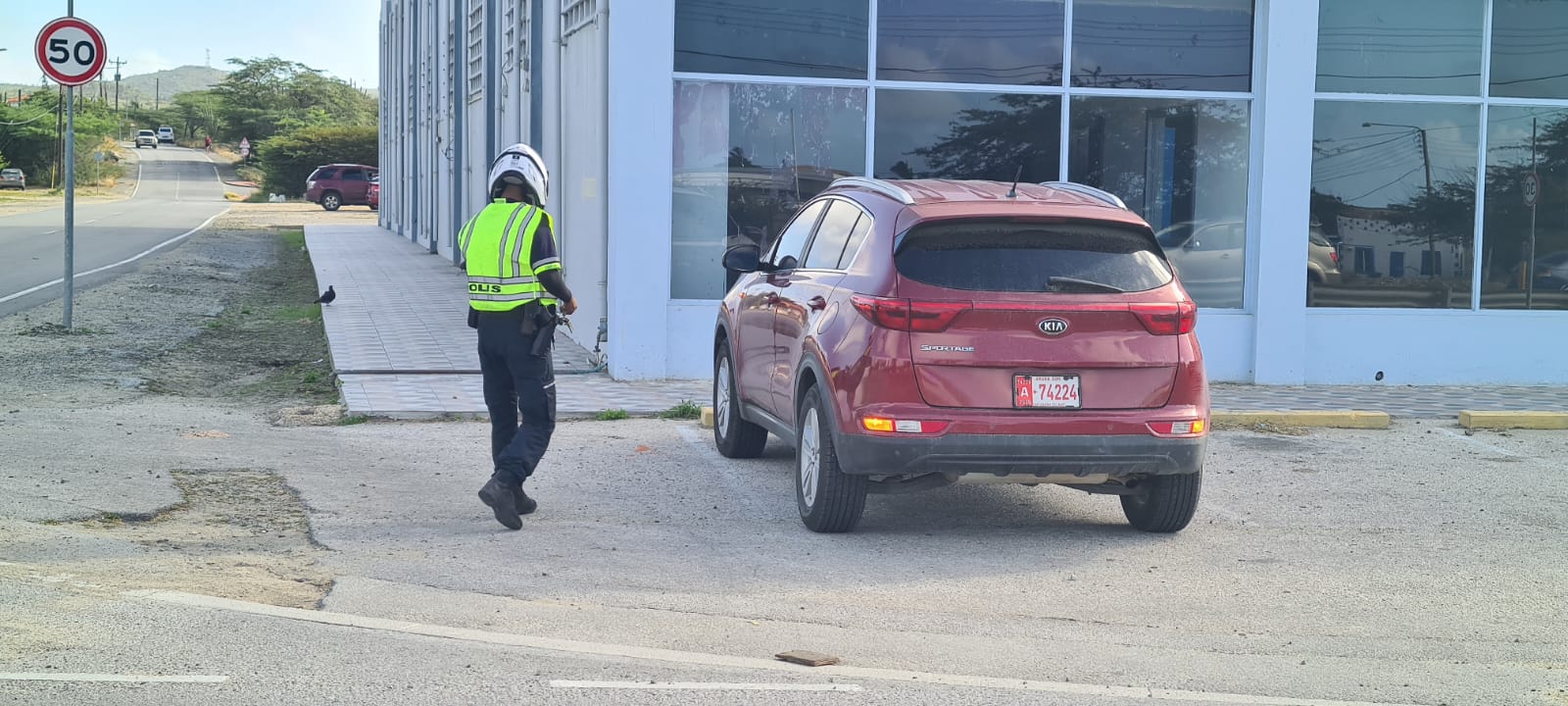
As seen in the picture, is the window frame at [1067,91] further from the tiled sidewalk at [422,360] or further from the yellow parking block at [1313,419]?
the yellow parking block at [1313,419]

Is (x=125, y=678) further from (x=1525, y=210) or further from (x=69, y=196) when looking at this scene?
(x=1525, y=210)

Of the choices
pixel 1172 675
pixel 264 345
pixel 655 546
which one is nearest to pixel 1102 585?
pixel 1172 675

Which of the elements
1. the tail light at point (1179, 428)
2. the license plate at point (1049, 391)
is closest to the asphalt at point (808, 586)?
the tail light at point (1179, 428)

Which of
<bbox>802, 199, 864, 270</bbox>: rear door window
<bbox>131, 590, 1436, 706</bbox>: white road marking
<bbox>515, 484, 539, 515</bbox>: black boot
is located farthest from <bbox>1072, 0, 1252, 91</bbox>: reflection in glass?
<bbox>131, 590, 1436, 706</bbox>: white road marking

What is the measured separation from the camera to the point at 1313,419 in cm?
1167

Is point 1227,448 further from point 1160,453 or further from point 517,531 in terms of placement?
point 517,531

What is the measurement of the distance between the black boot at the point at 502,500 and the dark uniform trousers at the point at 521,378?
0.05 metres

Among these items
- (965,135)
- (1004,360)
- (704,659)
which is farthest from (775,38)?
(704,659)

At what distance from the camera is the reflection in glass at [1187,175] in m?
14.3

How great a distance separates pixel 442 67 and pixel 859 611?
2798 centimetres

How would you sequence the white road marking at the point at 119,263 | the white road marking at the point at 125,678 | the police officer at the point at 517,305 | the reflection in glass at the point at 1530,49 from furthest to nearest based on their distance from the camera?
the white road marking at the point at 119,263
the reflection in glass at the point at 1530,49
the police officer at the point at 517,305
the white road marking at the point at 125,678

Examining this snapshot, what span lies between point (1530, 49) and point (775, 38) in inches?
273

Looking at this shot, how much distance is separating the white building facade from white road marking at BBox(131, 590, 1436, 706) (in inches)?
297

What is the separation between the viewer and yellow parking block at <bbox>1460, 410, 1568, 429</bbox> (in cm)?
1164
